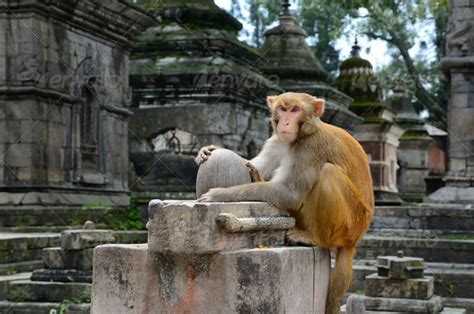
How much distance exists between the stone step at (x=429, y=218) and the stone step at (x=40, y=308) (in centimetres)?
494

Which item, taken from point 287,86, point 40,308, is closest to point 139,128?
point 287,86

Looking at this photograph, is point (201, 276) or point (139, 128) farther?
point (139, 128)

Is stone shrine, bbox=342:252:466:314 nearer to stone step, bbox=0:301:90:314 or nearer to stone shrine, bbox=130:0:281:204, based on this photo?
stone step, bbox=0:301:90:314

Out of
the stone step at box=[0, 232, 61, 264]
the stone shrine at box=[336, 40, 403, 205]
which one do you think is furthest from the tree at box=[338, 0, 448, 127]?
the stone step at box=[0, 232, 61, 264]

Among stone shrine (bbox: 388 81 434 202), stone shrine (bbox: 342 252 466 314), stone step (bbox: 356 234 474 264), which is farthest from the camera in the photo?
stone shrine (bbox: 388 81 434 202)

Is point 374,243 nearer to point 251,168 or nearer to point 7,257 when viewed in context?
point 7,257

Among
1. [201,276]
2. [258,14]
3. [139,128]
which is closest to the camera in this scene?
[201,276]

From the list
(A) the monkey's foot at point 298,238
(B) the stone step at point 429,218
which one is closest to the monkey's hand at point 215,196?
(A) the monkey's foot at point 298,238

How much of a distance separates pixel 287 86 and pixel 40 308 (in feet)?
43.8

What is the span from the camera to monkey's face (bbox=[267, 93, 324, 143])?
5176 millimetres

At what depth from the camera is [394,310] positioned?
833 centimetres

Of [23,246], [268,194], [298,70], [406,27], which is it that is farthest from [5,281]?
[406,27]

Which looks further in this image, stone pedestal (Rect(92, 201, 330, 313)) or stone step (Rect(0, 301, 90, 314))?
stone step (Rect(0, 301, 90, 314))

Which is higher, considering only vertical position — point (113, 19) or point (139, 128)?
point (113, 19)
